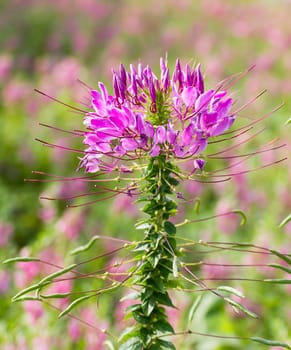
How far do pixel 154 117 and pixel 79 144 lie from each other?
140 inches

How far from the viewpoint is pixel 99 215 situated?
12.3ft

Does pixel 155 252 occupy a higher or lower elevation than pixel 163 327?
higher

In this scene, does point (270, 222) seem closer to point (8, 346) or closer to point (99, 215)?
point (99, 215)

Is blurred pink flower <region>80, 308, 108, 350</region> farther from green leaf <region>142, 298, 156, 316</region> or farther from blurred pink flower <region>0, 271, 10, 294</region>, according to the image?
green leaf <region>142, 298, 156, 316</region>

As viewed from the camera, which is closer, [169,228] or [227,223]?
[169,228]

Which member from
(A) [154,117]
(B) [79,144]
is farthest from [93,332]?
(B) [79,144]

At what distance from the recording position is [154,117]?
4.13 ft

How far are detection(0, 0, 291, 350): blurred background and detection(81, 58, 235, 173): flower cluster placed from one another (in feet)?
0.48

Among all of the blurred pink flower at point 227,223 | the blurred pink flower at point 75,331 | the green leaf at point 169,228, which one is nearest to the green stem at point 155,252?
the green leaf at point 169,228

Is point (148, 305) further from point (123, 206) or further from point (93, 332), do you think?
point (123, 206)

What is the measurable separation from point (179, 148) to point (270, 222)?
209 centimetres

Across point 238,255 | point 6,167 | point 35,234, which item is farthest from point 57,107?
point 238,255

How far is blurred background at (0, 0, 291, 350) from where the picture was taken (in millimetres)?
2426

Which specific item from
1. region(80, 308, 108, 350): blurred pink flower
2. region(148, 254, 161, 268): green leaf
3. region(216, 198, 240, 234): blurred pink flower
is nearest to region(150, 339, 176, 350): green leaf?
region(148, 254, 161, 268): green leaf
